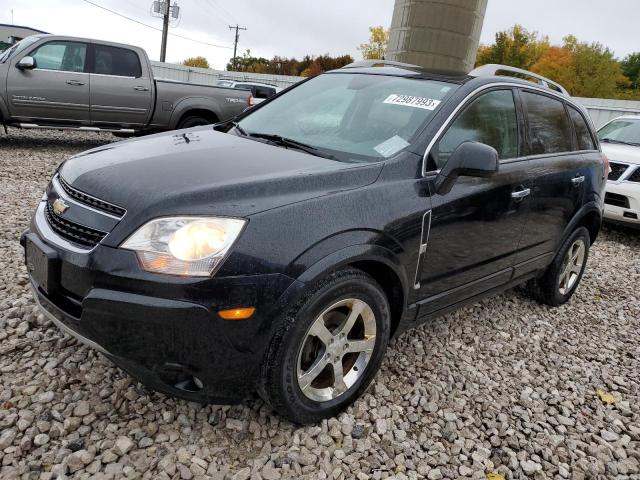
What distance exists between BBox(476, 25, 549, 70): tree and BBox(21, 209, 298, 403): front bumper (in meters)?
52.1

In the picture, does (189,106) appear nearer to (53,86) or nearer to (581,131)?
(53,86)

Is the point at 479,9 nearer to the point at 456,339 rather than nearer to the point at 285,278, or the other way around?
the point at 456,339

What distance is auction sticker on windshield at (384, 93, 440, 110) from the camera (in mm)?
2869

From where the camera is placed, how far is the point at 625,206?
697cm

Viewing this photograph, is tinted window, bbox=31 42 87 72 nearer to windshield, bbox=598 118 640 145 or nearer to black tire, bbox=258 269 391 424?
black tire, bbox=258 269 391 424

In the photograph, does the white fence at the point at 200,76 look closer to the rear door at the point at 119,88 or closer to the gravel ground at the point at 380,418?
the rear door at the point at 119,88

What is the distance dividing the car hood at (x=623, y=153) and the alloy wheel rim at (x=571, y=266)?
3480 mm

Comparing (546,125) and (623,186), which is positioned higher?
(546,125)

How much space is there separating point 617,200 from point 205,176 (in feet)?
21.6

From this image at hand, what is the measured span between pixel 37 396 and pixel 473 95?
2.73m

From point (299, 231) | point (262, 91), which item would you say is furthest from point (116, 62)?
point (299, 231)

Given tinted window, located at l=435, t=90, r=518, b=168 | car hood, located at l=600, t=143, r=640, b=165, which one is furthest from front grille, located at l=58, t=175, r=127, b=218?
car hood, located at l=600, t=143, r=640, b=165

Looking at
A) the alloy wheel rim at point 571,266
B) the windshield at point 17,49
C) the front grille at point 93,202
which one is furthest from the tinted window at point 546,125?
the windshield at point 17,49

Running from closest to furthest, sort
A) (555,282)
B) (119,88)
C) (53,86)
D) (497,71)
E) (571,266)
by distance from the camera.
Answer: (497,71)
(555,282)
(571,266)
(53,86)
(119,88)
